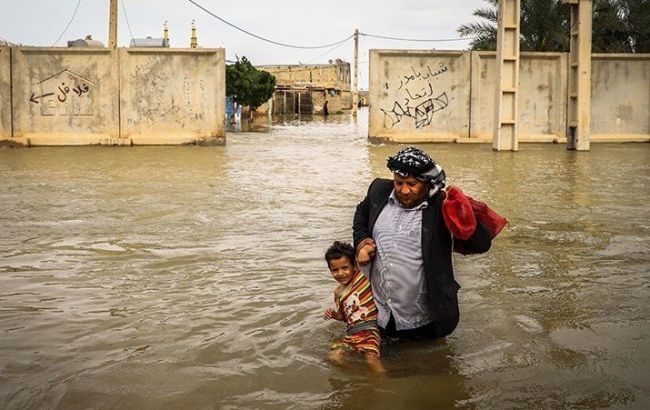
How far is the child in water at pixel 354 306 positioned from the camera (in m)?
3.99

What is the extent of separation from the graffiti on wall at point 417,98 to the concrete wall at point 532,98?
92 cm

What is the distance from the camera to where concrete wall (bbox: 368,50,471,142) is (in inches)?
813

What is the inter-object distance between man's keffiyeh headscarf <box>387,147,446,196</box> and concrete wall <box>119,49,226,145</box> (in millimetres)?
16008

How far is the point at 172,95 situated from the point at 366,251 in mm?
16322

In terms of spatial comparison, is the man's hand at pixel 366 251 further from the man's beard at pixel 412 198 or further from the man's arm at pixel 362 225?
the man's beard at pixel 412 198

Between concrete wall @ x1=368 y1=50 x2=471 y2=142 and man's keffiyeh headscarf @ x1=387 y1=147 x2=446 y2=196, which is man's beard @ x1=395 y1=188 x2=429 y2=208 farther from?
concrete wall @ x1=368 y1=50 x2=471 y2=142

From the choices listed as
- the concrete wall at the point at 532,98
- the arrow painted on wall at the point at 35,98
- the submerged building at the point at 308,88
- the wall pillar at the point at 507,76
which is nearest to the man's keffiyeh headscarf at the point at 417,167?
the wall pillar at the point at 507,76

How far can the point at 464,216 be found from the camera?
12.3 ft

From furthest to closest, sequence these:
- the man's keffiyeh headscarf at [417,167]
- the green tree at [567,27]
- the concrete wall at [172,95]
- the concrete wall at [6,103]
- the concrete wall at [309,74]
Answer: the concrete wall at [309,74]
the green tree at [567,27]
the concrete wall at [172,95]
the concrete wall at [6,103]
the man's keffiyeh headscarf at [417,167]

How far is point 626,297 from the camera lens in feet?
17.1

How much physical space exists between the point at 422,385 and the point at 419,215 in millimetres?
857

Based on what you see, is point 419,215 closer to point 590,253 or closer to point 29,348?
point 29,348

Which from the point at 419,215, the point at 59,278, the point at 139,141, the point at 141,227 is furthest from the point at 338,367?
the point at 139,141

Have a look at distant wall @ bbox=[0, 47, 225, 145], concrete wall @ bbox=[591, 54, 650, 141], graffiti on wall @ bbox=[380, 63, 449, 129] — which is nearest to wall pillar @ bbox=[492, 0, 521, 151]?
graffiti on wall @ bbox=[380, 63, 449, 129]
